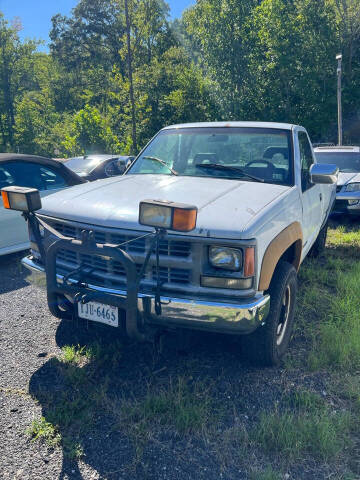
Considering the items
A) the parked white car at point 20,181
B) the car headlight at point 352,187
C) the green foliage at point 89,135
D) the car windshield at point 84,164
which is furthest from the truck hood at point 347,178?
the green foliage at point 89,135

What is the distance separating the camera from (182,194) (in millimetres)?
3229

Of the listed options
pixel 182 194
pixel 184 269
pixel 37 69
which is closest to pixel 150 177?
pixel 182 194

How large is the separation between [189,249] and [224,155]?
5.28ft

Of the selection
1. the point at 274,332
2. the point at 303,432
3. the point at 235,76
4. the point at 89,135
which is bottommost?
the point at 303,432

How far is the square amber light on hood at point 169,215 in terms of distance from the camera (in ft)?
7.86

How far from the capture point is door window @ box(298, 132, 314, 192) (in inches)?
161

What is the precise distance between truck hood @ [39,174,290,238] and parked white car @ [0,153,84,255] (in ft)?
7.31

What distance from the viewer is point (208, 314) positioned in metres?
2.68

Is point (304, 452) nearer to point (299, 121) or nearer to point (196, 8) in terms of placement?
point (299, 121)

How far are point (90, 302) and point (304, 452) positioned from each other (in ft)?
5.29

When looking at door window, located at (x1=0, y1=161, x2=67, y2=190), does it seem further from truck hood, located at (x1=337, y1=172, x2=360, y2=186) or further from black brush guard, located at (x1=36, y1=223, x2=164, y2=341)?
truck hood, located at (x1=337, y1=172, x2=360, y2=186)

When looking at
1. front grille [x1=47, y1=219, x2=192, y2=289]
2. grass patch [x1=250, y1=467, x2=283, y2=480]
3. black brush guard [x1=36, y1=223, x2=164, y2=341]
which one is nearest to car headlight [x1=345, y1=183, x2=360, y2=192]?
front grille [x1=47, y1=219, x2=192, y2=289]

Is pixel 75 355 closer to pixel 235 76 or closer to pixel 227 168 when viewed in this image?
pixel 227 168

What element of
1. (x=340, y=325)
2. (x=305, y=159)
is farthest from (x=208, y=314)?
(x=305, y=159)
